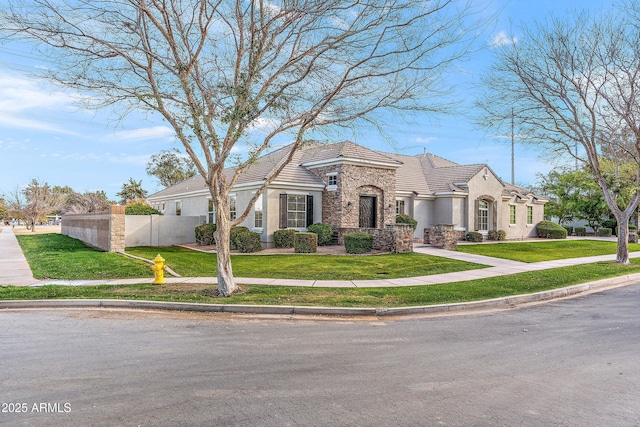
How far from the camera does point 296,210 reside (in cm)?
2186

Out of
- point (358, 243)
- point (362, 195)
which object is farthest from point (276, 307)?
point (362, 195)

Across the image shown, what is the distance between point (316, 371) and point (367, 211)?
18423 millimetres

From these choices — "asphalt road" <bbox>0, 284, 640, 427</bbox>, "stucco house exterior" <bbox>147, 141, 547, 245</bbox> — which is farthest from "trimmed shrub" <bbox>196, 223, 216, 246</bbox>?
"asphalt road" <bbox>0, 284, 640, 427</bbox>

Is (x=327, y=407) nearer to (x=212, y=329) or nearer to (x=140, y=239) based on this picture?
(x=212, y=329)

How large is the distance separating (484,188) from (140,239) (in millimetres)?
22402

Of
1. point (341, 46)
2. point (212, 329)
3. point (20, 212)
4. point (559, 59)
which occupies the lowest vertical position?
point (212, 329)

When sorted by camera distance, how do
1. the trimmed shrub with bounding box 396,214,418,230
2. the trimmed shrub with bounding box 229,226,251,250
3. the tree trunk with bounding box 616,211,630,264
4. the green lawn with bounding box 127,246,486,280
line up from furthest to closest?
the trimmed shrub with bounding box 396,214,418,230
the trimmed shrub with bounding box 229,226,251,250
the tree trunk with bounding box 616,211,630,264
the green lawn with bounding box 127,246,486,280

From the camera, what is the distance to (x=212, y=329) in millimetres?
7344

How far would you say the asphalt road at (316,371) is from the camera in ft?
13.1

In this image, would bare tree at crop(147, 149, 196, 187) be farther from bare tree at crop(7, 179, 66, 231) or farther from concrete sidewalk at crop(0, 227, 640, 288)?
concrete sidewalk at crop(0, 227, 640, 288)

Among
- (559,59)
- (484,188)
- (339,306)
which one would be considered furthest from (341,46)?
(484,188)

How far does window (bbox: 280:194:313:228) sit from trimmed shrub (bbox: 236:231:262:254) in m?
2.05

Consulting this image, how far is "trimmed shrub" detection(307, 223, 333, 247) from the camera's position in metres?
21.1

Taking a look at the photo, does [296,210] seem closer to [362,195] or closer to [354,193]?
[354,193]
